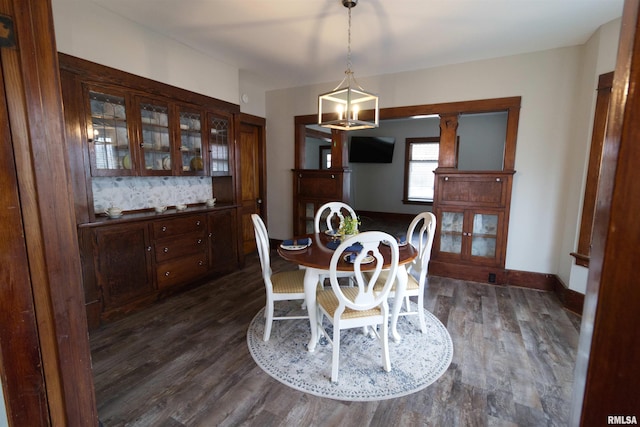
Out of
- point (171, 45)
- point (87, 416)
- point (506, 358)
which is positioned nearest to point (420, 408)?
point (506, 358)

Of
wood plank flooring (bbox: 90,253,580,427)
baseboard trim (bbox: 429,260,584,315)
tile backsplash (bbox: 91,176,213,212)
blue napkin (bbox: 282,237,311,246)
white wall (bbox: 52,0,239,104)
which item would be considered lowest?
wood plank flooring (bbox: 90,253,580,427)

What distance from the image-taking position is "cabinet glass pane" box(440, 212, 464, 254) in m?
3.91

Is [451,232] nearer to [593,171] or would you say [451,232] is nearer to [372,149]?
[593,171]

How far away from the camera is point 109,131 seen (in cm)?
276

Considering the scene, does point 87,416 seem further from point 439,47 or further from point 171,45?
point 439,47

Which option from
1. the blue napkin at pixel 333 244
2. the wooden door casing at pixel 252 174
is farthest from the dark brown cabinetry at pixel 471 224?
the wooden door casing at pixel 252 174

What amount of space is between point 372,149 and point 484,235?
455cm

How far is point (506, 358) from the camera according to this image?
89.6 inches

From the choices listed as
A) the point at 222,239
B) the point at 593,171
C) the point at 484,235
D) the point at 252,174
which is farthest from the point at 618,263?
the point at 252,174

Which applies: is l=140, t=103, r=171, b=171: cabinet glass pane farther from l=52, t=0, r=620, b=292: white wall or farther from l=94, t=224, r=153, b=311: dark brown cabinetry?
l=94, t=224, r=153, b=311: dark brown cabinetry

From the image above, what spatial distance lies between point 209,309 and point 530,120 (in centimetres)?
414

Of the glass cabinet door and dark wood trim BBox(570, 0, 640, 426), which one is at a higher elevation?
the glass cabinet door

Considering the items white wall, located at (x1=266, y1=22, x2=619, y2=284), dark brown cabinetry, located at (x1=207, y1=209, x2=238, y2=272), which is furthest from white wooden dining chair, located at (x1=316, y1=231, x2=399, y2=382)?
white wall, located at (x1=266, y1=22, x2=619, y2=284)

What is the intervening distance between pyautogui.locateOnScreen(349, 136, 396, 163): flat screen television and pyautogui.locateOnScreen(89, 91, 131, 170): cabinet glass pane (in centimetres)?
593
